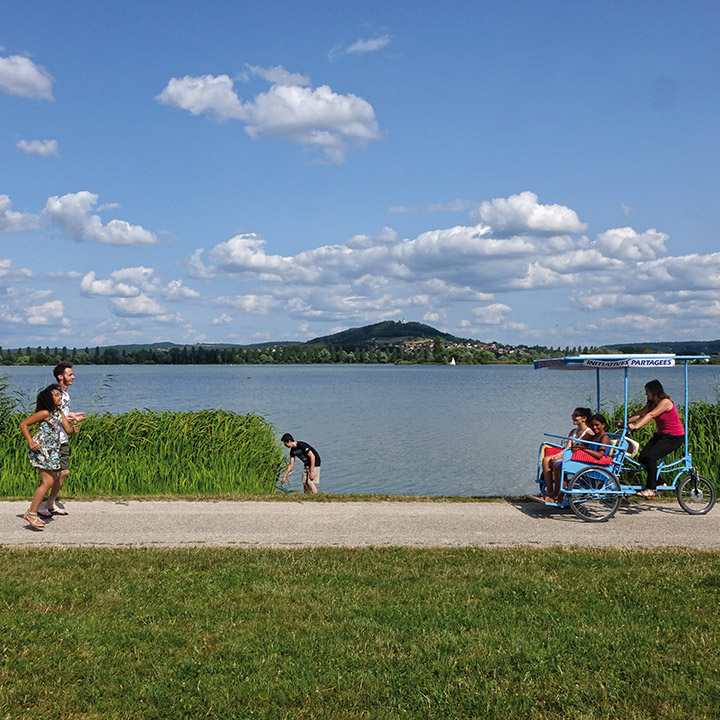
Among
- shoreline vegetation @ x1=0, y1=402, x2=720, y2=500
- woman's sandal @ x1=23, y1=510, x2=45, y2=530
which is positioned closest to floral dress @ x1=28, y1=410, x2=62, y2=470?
woman's sandal @ x1=23, y1=510, x2=45, y2=530

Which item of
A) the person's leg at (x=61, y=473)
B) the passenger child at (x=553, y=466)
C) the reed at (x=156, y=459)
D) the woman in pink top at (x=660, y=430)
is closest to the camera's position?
the person's leg at (x=61, y=473)

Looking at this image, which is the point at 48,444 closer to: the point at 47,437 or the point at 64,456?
the point at 47,437

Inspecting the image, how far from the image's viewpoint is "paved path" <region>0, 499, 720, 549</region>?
8.86m

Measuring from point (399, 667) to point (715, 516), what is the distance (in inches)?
289

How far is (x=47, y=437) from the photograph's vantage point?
31.7ft

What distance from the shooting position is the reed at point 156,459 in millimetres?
12852

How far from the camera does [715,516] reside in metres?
10.7

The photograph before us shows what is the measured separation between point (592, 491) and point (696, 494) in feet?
6.52

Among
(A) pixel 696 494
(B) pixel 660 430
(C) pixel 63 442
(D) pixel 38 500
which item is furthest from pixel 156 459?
(A) pixel 696 494

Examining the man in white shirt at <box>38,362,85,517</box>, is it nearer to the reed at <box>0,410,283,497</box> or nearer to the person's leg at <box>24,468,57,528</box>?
the person's leg at <box>24,468,57,528</box>

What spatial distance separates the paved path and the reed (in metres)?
1.59

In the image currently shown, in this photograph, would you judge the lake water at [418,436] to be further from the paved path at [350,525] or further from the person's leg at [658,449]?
the person's leg at [658,449]

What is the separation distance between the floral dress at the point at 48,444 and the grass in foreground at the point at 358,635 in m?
1.88

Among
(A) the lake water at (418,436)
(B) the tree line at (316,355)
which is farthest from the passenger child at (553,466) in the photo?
(B) the tree line at (316,355)
